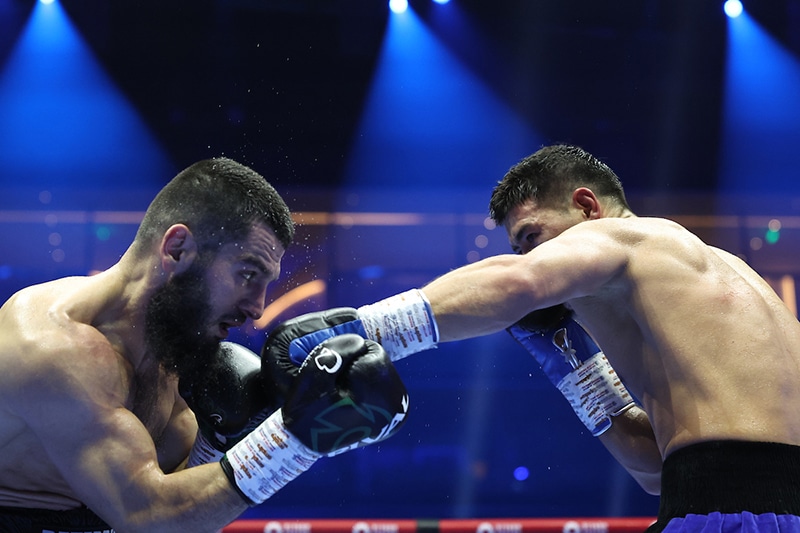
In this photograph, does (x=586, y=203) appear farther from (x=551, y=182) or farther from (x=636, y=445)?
(x=636, y=445)

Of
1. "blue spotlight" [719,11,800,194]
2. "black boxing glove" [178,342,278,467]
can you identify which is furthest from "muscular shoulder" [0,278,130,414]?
"blue spotlight" [719,11,800,194]

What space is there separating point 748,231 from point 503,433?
10.4 ft

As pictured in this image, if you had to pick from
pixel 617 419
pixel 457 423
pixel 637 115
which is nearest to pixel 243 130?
pixel 457 423

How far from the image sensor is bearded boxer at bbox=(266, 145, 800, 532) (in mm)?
1755

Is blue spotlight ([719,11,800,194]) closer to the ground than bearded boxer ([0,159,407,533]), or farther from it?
closer to the ground

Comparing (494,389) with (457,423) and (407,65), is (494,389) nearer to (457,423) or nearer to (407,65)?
(457,423)

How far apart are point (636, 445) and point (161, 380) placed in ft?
4.58

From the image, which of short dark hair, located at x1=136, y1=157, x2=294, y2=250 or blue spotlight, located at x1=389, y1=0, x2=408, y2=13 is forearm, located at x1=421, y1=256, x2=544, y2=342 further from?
blue spotlight, located at x1=389, y1=0, x2=408, y2=13

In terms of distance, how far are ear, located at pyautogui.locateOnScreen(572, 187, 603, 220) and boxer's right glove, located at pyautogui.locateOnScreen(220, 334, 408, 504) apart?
90 cm

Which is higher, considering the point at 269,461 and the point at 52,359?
the point at 52,359

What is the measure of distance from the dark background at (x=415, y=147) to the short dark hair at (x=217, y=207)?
168 inches

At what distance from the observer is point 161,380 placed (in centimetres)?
226

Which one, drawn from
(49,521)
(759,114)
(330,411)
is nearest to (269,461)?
(330,411)

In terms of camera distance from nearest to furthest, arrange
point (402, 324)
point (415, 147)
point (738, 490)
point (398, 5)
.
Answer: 1. point (738, 490)
2. point (402, 324)
3. point (398, 5)
4. point (415, 147)
